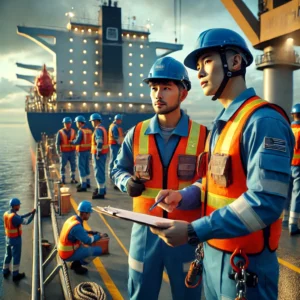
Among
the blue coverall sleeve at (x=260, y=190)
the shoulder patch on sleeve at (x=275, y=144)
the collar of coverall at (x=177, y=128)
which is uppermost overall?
the collar of coverall at (x=177, y=128)

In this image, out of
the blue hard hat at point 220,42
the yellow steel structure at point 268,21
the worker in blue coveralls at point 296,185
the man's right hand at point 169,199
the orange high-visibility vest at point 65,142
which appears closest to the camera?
the blue hard hat at point 220,42

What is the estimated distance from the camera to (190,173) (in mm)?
2576

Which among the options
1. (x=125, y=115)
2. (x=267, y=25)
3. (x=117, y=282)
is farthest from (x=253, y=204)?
(x=125, y=115)

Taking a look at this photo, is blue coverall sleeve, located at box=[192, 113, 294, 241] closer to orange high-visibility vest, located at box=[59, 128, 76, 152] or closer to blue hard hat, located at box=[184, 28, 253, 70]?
blue hard hat, located at box=[184, 28, 253, 70]

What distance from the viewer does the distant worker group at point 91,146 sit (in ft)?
28.6

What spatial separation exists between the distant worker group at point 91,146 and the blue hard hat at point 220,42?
710 cm

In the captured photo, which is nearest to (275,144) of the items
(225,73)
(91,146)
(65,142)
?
(225,73)

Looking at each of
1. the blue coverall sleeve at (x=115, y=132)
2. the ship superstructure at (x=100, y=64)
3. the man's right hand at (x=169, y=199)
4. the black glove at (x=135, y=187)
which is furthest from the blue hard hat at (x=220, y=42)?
the ship superstructure at (x=100, y=64)

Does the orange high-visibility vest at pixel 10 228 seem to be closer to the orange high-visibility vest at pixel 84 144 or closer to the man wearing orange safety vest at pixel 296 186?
the orange high-visibility vest at pixel 84 144

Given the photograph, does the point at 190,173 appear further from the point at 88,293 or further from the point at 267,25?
the point at 267,25

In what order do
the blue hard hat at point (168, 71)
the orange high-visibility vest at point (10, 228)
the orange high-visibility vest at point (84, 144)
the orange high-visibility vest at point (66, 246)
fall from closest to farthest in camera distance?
1. the blue hard hat at point (168, 71)
2. the orange high-visibility vest at point (66, 246)
3. the orange high-visibility vest at point (10, 228)
4. the orange high-visibility vest at point (84, 144)

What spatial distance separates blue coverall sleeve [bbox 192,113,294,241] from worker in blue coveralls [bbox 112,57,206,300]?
3.59ft

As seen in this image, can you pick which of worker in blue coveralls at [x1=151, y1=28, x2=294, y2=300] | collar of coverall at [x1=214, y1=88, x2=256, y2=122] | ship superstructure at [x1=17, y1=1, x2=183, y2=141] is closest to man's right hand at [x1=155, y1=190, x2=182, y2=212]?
worker in blue coveralls at [x1=151, y1=28, x2=294, y2=300]

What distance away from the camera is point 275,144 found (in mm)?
1419
